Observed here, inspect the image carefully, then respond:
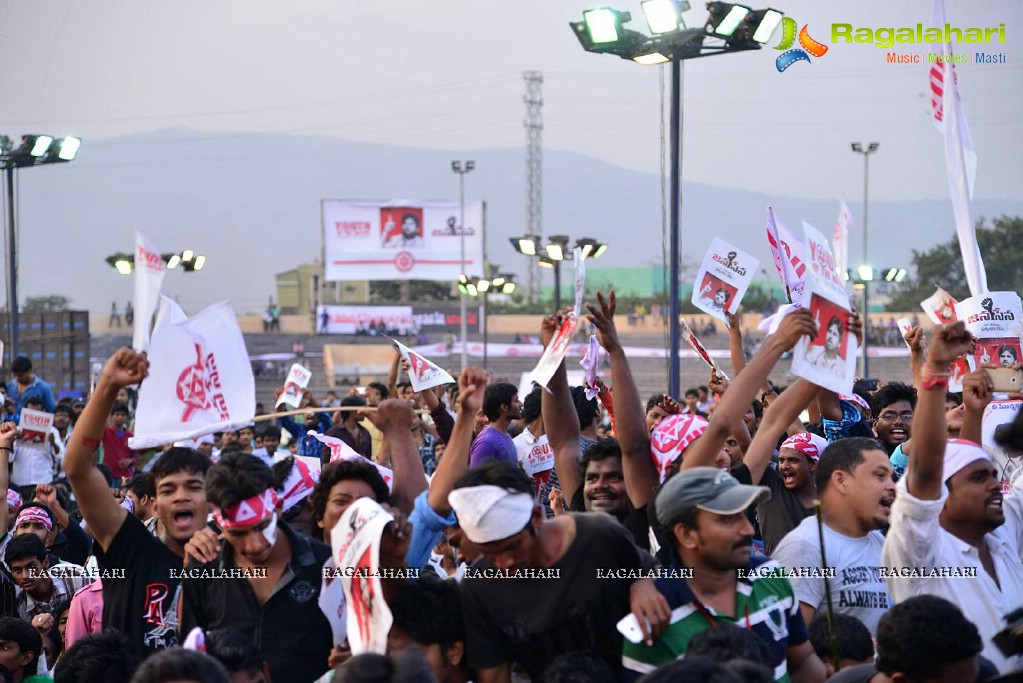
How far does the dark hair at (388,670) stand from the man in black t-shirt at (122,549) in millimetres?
1927

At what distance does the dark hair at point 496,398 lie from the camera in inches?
292

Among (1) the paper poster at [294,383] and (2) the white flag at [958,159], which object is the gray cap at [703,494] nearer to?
(2) the white flag at [958,159]

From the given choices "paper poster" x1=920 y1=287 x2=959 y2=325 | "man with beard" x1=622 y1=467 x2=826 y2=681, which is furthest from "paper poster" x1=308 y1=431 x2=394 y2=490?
"paper poster" x1=920 y1=287 x2=959 y2=325

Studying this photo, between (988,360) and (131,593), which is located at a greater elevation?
(988,360)

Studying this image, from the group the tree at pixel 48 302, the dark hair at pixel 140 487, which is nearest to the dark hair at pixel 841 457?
the dark hair at pixel 140 487

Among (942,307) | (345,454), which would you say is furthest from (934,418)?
(345,454)

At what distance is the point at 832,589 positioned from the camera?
468 cm

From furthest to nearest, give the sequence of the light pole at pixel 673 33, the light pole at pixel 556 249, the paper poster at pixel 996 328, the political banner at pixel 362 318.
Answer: the political banner at pixel 362 318
the light pole at pixel 556 249
the light pole at pixel 673 33
the paper poster at pixel 996 328

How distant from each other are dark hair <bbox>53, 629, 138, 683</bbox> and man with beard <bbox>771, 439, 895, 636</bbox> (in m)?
2.47

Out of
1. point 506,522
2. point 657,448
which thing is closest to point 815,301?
point 657,448

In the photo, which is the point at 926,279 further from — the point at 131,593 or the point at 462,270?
the point at 131,593

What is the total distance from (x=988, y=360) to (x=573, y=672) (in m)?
3.98

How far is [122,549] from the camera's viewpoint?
4855 millimetres

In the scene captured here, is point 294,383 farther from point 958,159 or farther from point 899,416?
point 958,159
